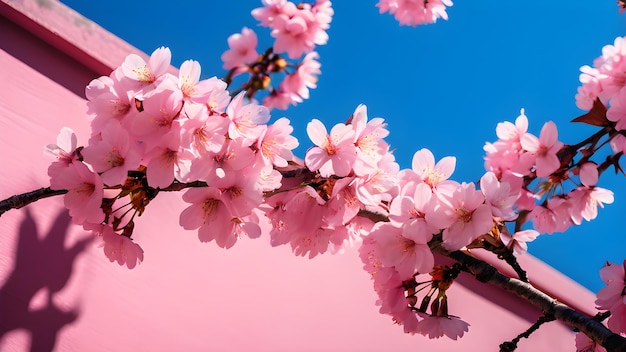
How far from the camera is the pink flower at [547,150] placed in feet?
3.20

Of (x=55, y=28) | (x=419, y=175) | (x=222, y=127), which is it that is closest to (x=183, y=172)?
(x=222, y=127)

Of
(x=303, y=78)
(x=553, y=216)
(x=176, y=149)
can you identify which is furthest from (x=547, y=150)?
(x=303, y=78)

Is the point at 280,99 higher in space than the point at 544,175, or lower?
higher

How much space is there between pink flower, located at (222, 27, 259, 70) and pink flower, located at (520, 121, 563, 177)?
1.06 metres

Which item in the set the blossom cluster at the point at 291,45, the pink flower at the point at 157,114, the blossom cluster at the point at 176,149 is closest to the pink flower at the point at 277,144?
the blossom cluster at the point at 176,149

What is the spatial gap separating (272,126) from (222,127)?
69mm

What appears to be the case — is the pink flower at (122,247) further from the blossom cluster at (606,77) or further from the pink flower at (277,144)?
the blossom cluster at (606,77)

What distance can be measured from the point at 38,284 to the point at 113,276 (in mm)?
140

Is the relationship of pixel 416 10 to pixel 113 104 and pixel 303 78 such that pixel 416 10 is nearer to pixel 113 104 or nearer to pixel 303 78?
pixel 303 78

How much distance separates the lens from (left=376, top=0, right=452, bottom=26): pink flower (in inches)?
66.9

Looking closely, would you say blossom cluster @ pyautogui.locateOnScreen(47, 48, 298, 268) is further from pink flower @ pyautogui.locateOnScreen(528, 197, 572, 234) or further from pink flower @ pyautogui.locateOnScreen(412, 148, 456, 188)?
pink flower @ pyautogui.locateOnScreen(528, 197, 572, 234)

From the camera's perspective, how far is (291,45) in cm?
163

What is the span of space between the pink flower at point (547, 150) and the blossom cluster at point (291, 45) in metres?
0.82

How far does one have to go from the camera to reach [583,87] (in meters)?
1.13
